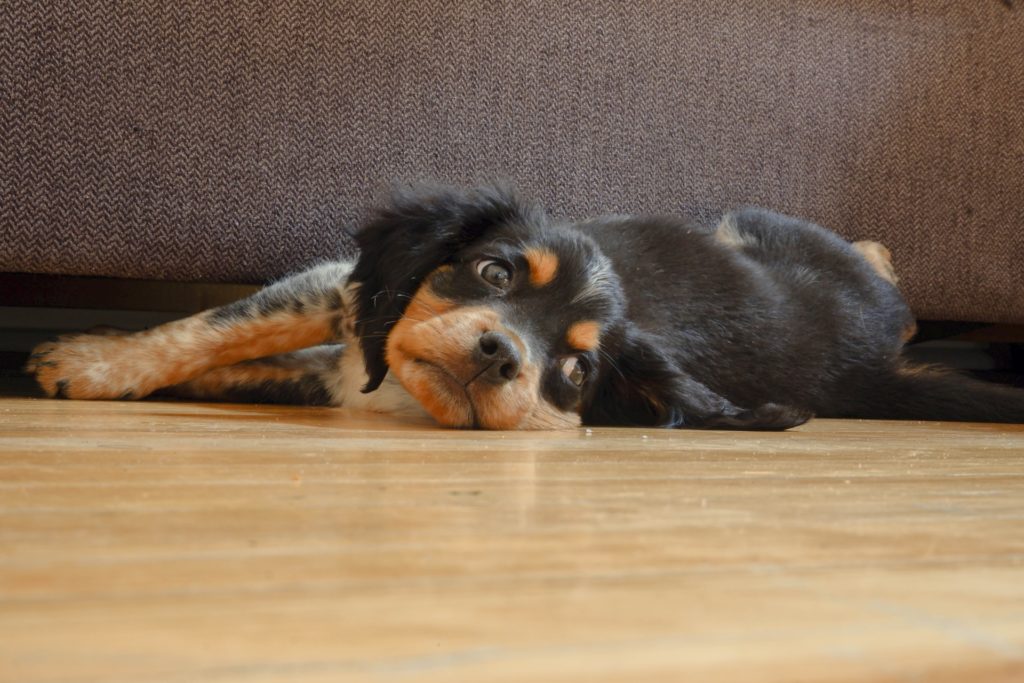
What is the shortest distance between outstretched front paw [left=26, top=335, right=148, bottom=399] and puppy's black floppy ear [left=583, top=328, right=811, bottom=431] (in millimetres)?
929

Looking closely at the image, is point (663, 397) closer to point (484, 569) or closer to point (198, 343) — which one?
point (198, 343)

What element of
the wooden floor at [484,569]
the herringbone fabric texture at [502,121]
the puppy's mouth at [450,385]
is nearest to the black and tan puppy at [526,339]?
the puppy's mouth at [450,385]

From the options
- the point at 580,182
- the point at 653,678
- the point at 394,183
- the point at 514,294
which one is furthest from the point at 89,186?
the point at 653,678

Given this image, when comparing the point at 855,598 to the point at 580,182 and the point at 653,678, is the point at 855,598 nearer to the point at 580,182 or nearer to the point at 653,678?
the point at 653,678

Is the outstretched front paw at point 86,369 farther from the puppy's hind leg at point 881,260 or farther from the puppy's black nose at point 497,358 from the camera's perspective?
the puppy's hind leg at point 881,260

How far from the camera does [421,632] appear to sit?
54 cm

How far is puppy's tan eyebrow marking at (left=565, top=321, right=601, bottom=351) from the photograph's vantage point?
2125 millimetres

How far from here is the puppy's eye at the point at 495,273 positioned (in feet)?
7.12

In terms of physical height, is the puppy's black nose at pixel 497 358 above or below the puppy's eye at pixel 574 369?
above

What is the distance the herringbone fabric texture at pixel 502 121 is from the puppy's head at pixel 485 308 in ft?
1.04

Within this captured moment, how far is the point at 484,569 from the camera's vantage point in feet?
2.25

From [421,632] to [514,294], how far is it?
163 centimetres

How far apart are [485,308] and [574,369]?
8.9 inches

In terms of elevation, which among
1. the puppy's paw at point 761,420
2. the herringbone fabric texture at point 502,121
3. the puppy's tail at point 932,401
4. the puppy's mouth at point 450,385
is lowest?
the puppy's tail at point 932,401
